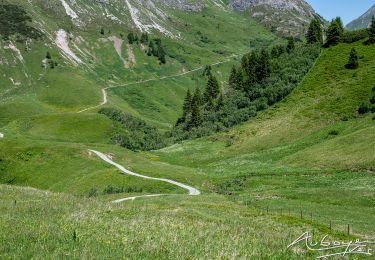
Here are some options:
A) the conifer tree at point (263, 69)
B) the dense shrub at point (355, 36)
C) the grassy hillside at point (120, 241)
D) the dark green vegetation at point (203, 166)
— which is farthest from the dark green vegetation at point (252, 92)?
the grassy hillside at point (120, 241)

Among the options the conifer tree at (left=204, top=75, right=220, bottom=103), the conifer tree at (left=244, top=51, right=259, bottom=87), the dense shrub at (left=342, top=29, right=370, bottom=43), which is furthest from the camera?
the conifer tree at (left=204, top=75, right=220, bottom=103)

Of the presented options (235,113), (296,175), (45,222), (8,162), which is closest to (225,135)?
(235,113)

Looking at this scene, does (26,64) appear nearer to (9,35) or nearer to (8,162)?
(9,35)

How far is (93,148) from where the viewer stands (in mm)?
92688

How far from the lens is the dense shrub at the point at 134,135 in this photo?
115125 millimetres

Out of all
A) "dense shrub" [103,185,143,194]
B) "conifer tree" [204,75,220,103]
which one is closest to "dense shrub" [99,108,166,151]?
"conifer tree" [204,75,220,103]

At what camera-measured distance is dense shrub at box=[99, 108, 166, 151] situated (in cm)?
11512

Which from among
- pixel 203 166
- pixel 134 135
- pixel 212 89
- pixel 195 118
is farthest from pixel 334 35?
pixel 203 166

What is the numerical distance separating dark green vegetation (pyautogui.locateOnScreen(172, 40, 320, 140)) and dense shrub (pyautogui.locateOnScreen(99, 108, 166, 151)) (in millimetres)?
7680

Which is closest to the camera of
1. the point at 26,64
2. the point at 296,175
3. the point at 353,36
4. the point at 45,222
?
the point at 45,222

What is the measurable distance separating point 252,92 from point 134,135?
40.6 m

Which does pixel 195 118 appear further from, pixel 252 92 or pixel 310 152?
pixel 310 152

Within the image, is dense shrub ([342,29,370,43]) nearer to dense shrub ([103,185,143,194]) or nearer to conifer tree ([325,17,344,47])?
conifer tree ([325,17,344,47])

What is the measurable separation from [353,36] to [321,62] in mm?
16194
